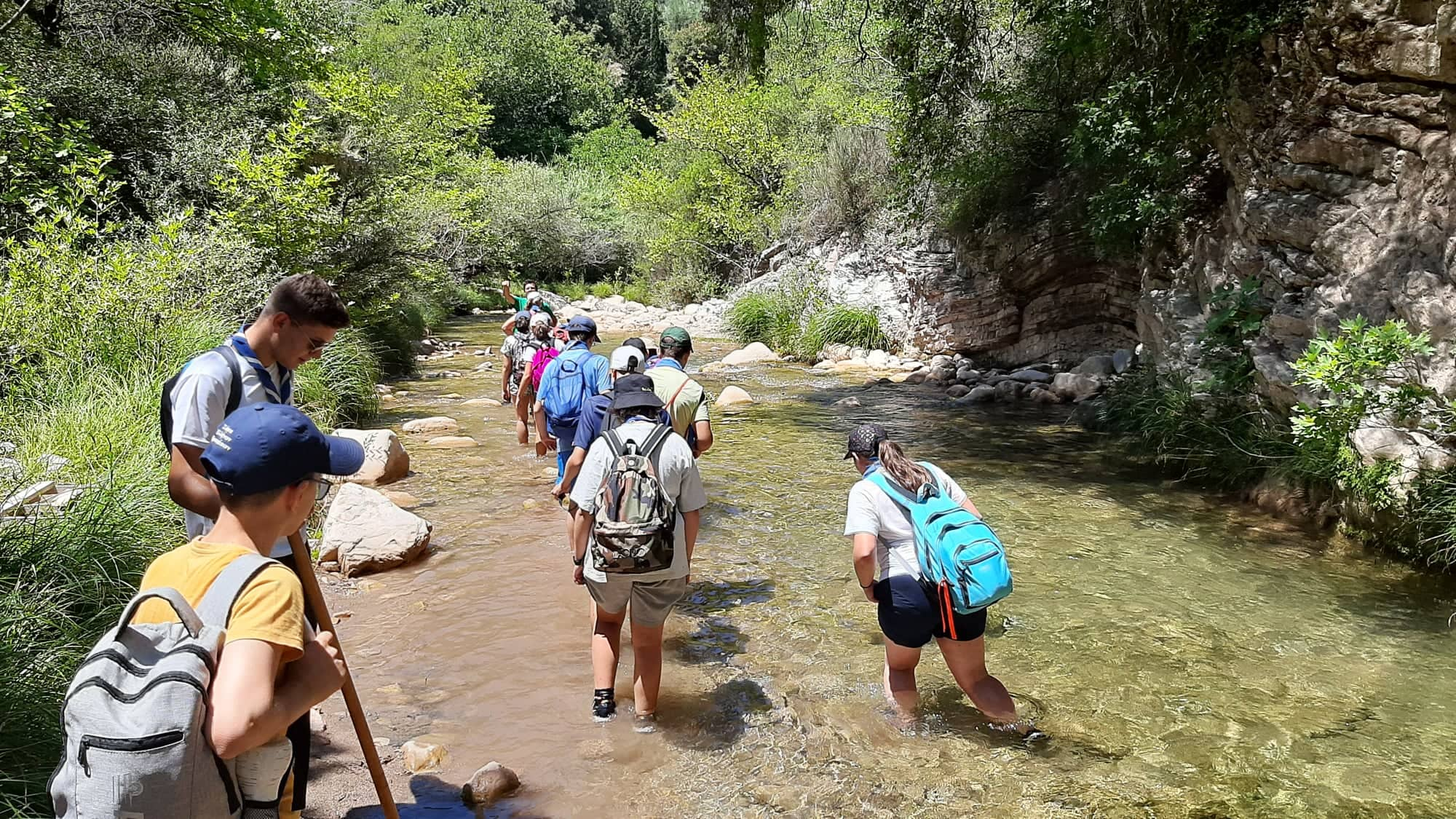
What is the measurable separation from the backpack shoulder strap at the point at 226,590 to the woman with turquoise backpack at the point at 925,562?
Result: 2.68m

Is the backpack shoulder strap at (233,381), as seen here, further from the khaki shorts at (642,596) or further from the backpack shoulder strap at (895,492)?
the backpack shoulder strap at (895,492)

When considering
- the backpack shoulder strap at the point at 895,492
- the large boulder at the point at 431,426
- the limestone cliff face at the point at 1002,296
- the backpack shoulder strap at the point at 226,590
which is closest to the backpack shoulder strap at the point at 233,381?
the backpack shoulder strap at the point at 226,590

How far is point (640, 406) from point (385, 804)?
82.6 inches

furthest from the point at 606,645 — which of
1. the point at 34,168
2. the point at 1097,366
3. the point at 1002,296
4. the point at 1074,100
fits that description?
the point at 1002,296

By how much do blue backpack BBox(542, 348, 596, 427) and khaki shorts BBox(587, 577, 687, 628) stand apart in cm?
202

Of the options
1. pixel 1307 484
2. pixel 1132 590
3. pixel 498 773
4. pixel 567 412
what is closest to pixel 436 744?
pixel 498 773

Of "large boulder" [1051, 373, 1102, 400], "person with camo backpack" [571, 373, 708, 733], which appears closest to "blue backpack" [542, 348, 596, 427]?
"person with camo backpack" [571, 373, 708, 733]

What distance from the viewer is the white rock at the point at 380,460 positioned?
8.46 m

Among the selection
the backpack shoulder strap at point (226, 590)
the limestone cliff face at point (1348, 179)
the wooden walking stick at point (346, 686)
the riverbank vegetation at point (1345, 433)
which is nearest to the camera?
the backpack shoulder strap at point (226, 590)

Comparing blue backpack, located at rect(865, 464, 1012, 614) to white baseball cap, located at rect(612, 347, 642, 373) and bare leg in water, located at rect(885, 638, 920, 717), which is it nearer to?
bare leg in water, located at rect(885, 638, 920, 717)

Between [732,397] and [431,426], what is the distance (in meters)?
4.99

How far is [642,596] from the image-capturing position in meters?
4.04

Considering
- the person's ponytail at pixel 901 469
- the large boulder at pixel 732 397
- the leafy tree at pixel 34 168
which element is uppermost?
the leafy tree at pixel 34 168

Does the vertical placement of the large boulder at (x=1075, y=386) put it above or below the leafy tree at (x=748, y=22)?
below
